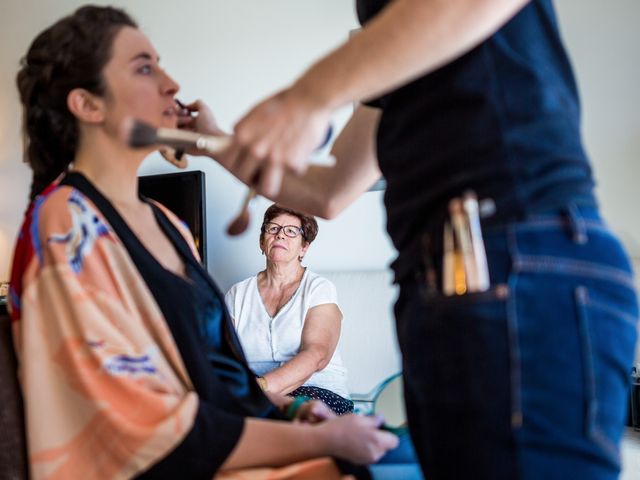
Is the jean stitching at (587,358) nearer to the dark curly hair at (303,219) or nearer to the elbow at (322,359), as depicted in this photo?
the elbow at (322,359)

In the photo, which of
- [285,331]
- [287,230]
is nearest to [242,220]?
[285,331]

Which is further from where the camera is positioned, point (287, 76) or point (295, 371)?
point (287, 76)

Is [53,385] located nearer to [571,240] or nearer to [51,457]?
[51,457]

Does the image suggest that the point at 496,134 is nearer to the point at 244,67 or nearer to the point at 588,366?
the point at 588,366

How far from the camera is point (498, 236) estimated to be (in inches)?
20.4

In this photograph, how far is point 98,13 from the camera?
109 cm

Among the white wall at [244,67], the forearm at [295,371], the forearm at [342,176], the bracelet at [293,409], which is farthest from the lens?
the white wall at [244,67]

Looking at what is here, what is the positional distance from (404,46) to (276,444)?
0.54 meters

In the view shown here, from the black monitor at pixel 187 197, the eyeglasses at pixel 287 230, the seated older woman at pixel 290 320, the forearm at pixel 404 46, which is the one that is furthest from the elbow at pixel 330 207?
the black monitor at pixel 187 197

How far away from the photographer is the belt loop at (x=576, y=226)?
0.52 metres

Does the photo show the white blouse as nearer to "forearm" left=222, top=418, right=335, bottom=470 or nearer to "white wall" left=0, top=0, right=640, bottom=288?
"white wall" left=0, top=0, right=640, bottom=288

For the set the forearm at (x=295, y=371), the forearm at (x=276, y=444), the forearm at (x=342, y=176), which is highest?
the forearm at (x=342, y=176)

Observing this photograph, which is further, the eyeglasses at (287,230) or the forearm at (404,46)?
the eyeglasses at (287,230)

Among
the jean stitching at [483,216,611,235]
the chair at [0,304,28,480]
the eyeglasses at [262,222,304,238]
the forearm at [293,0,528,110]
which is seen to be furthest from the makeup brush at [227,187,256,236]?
the eyeglasses at [262,222,304,238]
